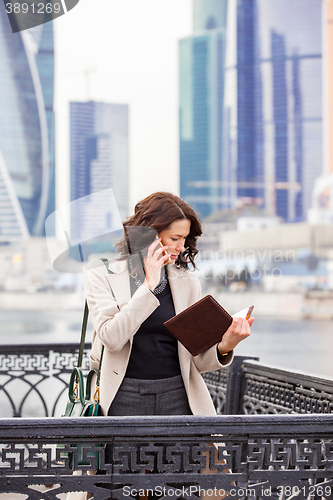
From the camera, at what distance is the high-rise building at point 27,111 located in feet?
5.31

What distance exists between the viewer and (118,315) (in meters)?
1.55

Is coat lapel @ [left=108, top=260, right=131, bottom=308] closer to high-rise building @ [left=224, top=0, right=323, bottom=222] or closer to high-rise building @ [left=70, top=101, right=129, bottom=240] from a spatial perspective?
high-rise building @ [left=70, top=101, right=129, bottom=240]

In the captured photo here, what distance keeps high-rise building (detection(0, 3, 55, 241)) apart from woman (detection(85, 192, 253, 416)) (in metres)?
0.35

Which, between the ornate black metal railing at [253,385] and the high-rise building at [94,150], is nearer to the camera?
the high-rise building at [94,150]

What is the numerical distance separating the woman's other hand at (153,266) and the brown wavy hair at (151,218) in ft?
0.27

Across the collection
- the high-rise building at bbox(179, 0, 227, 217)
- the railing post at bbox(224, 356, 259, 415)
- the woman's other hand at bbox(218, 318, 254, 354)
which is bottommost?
the railing post at bbox(224, 356, 259, 415)

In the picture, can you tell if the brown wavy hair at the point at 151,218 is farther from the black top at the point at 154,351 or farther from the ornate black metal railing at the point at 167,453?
the ornate black metal railing at the point at 167,453

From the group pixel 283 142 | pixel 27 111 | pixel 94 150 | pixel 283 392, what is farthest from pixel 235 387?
pixel 283 142

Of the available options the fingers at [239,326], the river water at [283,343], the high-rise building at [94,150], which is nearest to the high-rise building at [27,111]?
the high-rise building at [94,150]

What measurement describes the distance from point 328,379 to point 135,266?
0.84 meters

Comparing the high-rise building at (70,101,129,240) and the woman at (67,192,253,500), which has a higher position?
the high-rise building at (70,101,129,240)

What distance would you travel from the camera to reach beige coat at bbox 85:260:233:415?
5.09 ft

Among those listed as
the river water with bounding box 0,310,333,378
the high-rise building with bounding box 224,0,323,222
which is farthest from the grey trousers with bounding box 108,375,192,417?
the high-rise building with bounding box 224,0,323,222

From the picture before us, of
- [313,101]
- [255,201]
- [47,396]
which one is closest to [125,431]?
[47,396]
